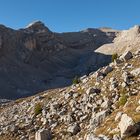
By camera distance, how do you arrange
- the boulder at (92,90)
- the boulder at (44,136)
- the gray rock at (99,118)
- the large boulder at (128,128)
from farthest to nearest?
the boulder at (92,90)
the boulder at (44,136)
the gray rock at (99,118)
the large boulder at (128,128)

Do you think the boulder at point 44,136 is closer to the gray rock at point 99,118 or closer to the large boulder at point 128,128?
the gray rock at point 99,118

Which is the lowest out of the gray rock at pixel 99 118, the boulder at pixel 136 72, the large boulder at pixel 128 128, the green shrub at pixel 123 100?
the large boulder at pixel 128 128

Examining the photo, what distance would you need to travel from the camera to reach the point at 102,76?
4300 centimetres

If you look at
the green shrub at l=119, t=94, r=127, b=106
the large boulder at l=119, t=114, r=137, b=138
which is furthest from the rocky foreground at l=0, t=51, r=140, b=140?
the large boulder at l=119, t=114, r=137, b=138

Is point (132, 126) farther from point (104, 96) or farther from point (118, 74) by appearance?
point (118, 74)

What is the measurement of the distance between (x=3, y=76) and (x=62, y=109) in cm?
14178

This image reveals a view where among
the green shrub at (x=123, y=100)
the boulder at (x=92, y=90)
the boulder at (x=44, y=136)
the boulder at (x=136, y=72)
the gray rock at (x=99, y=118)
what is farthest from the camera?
the boulder at (x=92, y=90)

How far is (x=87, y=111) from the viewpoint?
3559 centimetres

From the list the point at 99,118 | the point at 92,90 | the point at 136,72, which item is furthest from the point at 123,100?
the point at 92,90

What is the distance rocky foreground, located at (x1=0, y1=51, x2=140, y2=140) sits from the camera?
2945 cm

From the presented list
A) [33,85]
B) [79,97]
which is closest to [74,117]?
[79,97]

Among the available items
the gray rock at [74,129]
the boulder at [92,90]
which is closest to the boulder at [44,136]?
the gray rock at [74,129]

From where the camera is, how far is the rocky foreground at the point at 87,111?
29453 mm

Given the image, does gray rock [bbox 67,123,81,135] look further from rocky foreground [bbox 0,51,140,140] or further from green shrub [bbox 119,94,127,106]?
green shrub [bbox 119,94,127,106]
